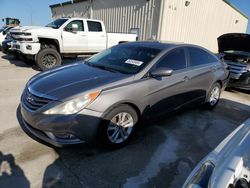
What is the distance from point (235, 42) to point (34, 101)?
6.81 metres

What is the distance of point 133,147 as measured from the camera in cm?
324

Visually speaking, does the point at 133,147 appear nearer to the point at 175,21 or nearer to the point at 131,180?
the point at 131,180

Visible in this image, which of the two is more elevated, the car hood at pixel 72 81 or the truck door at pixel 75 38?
the truck door at pixel 75 38

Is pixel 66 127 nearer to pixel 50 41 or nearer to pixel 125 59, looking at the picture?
pixel 125 59

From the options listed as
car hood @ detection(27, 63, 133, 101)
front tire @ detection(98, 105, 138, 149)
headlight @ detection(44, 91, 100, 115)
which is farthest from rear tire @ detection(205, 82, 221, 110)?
headlight @ detection(44, 91, 100, 115)

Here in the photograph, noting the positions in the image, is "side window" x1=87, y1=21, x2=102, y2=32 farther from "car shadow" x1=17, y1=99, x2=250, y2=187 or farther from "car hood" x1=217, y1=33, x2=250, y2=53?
"car shadow" x1=17, y1=99, x2=250, y2=187

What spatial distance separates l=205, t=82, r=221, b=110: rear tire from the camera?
4.86 m

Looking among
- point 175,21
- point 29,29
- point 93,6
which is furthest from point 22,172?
point 93,6

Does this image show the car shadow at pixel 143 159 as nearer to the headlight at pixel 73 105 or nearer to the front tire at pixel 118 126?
the front tire at pixel 118 126

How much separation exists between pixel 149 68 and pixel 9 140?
2314 millimetres

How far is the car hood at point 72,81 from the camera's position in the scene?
2.76 metres

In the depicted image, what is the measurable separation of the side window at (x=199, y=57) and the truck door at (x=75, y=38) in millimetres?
5354

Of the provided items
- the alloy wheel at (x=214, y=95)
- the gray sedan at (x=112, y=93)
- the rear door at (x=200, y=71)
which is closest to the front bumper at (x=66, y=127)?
the gray sedan at (x=112, y=93)

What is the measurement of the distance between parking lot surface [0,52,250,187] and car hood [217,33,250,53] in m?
3.82
